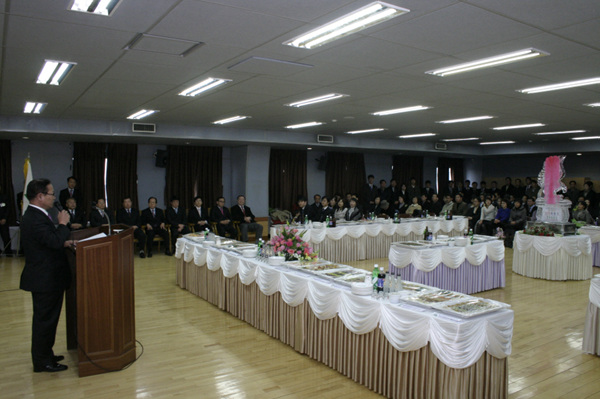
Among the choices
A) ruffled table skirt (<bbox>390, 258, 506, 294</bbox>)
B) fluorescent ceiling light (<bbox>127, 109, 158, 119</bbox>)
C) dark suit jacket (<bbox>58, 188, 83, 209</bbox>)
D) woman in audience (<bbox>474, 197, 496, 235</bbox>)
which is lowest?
ruffled table skirt (<bbox>390, 258, 506, 294</bbox>)

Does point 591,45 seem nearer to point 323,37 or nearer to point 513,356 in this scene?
point 323,37

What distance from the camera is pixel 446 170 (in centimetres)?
1855

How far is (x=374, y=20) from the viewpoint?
350cm

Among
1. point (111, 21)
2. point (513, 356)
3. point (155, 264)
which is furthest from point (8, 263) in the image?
point (513, 356)

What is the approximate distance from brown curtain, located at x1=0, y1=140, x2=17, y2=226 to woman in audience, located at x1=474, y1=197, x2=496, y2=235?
38.4ft

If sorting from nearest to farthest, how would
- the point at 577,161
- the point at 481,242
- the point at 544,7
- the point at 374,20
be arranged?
the point at 544,7
the point at 374,20
the point at 481,242
the point at 577,161

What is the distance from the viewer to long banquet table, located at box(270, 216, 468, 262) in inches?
360

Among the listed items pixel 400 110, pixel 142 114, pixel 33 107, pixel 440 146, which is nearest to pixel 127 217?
pixel 142 114

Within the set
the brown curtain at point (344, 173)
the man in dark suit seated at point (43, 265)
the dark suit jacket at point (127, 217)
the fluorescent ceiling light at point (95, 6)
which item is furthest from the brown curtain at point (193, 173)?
the fluorescent ceiling light at point (95, 6)

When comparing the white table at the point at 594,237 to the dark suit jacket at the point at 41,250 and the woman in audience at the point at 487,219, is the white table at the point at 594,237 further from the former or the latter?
the dark suit jacket at the point at 41,250

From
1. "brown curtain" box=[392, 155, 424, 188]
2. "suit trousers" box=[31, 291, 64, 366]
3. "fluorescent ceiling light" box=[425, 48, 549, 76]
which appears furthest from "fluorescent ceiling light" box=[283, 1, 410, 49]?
"brown curtain" box=[392, 155, 424, 188]

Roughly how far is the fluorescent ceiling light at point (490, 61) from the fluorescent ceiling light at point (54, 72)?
13.4ft

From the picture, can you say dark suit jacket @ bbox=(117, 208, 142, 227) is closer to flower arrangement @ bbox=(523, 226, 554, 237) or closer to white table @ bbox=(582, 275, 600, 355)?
flower arrangement @ bbox=(523, 226, 554, 237)

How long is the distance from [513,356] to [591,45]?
9.70ft
